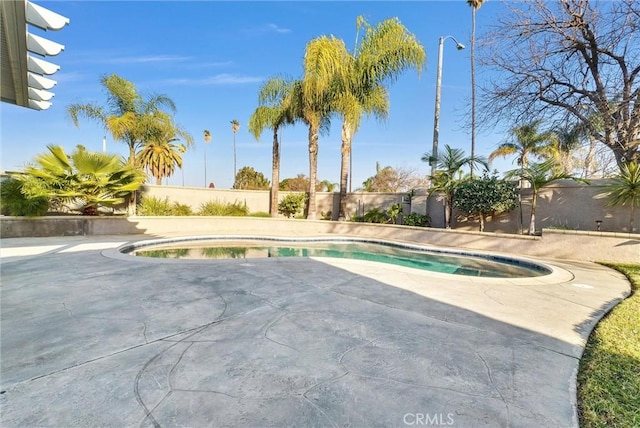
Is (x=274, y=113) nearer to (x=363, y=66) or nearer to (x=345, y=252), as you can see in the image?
(x=363, y=66)

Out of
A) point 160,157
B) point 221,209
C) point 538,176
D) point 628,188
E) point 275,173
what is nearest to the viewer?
point 628,188

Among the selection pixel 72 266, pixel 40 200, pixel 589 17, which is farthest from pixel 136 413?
pixel 589 17

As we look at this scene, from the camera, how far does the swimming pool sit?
295 inches

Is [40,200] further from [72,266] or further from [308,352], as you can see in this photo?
[308,352]

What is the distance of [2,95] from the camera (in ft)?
12.7

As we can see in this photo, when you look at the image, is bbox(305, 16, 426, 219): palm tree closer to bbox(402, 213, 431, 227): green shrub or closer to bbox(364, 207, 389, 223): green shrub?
bbox(364, 207, 389, 223): green shrub

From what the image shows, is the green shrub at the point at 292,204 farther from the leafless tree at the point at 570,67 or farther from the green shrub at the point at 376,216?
the leafless tree at the point at 570,67

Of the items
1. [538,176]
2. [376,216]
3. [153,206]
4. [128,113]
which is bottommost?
[376,216]

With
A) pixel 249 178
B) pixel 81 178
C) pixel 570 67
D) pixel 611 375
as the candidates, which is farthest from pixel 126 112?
pixel 249 178

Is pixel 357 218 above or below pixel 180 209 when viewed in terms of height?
below

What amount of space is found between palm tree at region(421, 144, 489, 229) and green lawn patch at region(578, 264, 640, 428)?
7.32 m

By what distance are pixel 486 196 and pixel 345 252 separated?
198 inches

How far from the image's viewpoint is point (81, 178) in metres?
9.90

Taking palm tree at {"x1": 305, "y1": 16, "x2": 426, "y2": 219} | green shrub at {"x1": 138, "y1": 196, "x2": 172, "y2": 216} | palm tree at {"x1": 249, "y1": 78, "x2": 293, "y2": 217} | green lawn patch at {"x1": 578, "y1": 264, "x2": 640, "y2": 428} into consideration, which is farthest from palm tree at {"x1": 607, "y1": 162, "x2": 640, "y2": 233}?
green shrub at {"x1": 138, "y1": 196, "x2": 172, "y2": 216}
